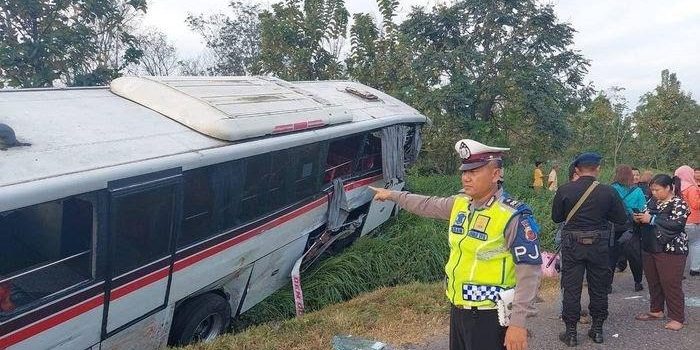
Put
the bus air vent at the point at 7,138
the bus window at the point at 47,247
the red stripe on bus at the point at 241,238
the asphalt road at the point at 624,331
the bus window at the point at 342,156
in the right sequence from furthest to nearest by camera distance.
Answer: the bus window at the point at 342,156
the asphalt road at the point at 624,331
the red stripe on bus at the point at 241,238
the bus air vent at the point at 7,138
the bus window at the point at 47,247

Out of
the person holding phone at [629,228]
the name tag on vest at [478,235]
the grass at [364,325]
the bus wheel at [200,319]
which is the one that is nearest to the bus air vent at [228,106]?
the bus wheel at [200,319]

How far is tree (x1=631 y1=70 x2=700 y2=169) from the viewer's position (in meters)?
22.9

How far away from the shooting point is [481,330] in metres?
2.92

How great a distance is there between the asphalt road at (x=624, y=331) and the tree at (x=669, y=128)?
18.4 m

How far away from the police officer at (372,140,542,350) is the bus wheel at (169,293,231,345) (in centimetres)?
283

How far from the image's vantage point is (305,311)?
678cm

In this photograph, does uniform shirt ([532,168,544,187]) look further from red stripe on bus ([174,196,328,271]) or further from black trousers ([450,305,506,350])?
black trousers ([450,305,506,350])

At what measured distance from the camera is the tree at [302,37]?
42.8ft

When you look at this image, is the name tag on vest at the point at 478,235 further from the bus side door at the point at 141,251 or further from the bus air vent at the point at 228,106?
the bus air vent at the point at 228,106

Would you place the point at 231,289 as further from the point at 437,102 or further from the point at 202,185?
the point at 437,102

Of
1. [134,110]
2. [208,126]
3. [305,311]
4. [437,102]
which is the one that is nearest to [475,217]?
[208,126]

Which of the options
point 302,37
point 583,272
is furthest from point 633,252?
point 302,37

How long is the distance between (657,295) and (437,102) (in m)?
6.59

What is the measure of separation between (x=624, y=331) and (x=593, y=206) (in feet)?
4.88
